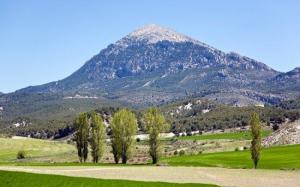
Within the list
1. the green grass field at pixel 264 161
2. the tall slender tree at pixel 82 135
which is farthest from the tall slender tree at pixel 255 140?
the tall slender tree at pixel 82 135

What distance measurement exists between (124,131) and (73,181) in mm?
63931

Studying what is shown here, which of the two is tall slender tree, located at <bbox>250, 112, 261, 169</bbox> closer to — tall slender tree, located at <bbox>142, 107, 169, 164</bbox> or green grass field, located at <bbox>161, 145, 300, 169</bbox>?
green grass field, located at <bbox>161, 145, 300, 169</bbox>

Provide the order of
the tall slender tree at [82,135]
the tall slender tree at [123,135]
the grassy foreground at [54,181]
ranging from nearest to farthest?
1. the grassy foreground at [54,181]
2. the tall slender tree at [123,135]
3. the tall slender tree at [82,135]

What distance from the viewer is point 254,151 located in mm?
122375

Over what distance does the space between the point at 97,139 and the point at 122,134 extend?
1161 cm

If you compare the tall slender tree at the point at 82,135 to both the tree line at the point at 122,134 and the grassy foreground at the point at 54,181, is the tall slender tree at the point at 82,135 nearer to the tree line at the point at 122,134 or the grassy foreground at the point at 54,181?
the tree line at the point at 122,134

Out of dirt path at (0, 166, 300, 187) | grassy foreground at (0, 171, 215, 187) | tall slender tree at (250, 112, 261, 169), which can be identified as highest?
tall slender tree at (250, 112, 261, 169)

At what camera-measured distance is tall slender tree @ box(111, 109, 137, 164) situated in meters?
143

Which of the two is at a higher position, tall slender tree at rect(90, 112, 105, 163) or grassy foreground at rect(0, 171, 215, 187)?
tall slender tree at rect(90, 112, 105, 163)

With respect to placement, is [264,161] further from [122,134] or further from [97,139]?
[97,139]

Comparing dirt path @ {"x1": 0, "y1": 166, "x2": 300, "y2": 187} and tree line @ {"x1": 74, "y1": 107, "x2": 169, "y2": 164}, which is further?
tree line @ {"x1": 74, "y1": 107, "x2": 169, "y2": 164}

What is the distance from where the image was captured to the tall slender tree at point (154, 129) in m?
142

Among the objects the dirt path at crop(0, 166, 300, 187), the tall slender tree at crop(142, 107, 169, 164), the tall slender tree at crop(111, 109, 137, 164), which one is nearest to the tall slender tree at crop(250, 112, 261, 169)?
the dirt path at crop(0, 166, 300, 187)

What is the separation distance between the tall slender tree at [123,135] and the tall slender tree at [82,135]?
10.9 metres
